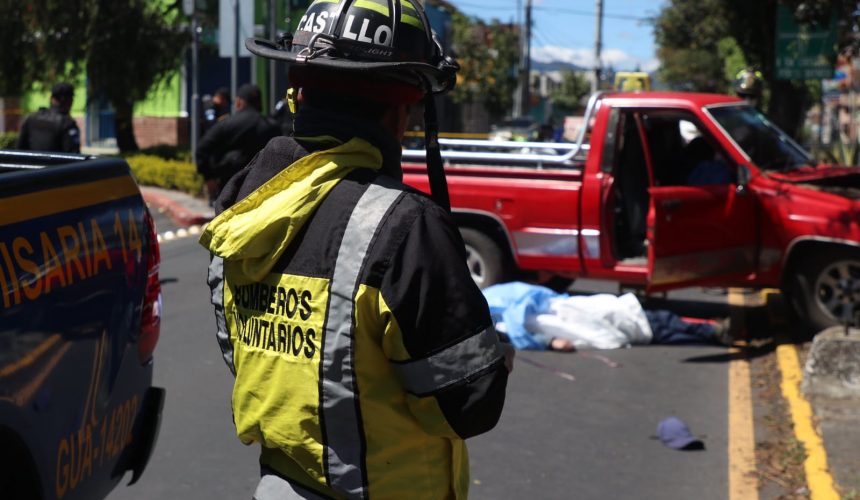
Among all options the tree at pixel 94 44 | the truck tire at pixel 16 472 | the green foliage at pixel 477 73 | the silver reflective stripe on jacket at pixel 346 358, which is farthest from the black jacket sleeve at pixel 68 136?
the green foliage at pixel 477 73

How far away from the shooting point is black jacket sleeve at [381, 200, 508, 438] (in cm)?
215

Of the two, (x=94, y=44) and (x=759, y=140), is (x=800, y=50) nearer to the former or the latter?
(x=759, y=140)

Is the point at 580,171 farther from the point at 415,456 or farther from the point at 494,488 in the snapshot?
the point at 415,456

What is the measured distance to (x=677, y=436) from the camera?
639 cm

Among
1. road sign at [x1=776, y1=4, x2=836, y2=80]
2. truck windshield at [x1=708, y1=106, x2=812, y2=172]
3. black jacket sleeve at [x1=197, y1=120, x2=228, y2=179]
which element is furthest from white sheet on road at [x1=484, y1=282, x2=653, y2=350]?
road sign at [x1=776, y1=4, x2=836, y2=80]

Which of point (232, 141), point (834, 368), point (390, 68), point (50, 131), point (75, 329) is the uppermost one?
point (390, 68)

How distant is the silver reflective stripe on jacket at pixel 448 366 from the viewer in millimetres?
2176

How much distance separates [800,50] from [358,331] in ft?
42.1

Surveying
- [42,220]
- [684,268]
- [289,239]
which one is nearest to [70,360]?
[42,220]

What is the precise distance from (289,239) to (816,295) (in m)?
7.01

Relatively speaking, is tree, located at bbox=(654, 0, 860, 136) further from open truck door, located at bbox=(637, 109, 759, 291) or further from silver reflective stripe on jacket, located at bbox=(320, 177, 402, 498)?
silver reflective stripe on jacket, located at bbox=(320, 177, 402, 498)

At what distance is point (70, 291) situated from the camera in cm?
346

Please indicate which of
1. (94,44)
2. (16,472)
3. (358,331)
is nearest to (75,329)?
(16,472)

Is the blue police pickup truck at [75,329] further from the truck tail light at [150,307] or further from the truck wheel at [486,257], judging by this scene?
the truck wheel at [486,257]
